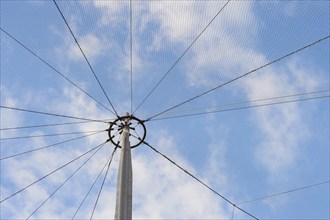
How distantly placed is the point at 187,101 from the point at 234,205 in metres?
4.37

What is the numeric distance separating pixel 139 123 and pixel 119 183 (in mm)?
4577

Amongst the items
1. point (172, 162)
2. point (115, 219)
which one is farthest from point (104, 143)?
point (115, 219)

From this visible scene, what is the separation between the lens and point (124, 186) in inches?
447

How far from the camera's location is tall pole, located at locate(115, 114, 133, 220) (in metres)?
10.6

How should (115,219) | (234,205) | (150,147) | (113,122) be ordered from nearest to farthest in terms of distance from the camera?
(115,219) → (113,122) → (150,147) → (234,205)

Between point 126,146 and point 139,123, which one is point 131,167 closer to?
point 126,146

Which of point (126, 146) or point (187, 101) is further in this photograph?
point (187, 101)

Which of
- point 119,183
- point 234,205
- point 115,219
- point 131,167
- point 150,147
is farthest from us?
point 234,205

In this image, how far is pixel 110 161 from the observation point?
56.7ft

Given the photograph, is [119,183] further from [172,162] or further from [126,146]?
[172,162]

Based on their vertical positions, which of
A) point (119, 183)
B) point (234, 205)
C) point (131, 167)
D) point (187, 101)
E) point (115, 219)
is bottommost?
point (115, 219)

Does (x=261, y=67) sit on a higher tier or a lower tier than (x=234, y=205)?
higher

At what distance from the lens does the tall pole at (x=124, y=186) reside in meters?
10.6

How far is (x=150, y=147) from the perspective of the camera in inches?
648
